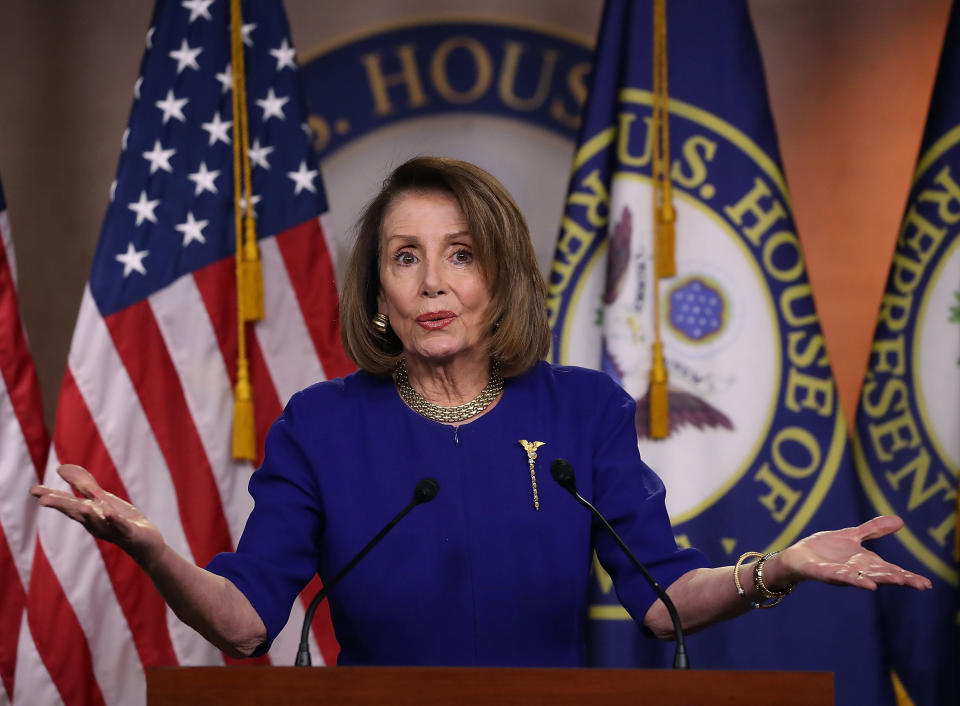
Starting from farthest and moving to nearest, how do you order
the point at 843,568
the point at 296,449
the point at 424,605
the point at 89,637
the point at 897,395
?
the point at 897,395 → the point at 89,637 → the point at 296,449 → the point at 424,605 → the point at 843,568

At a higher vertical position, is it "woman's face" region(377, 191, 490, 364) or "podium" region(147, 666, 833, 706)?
"woman's face" region(377, 191, 490, 364)

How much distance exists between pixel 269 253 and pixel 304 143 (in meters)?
0.33

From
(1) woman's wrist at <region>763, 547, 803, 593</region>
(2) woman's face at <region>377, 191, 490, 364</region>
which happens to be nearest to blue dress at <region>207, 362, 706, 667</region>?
(2) woman's face at <region>377, 191, 490, 364</region>

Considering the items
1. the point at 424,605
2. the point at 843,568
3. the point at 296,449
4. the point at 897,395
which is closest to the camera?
the point at 843,568

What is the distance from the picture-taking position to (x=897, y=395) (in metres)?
3.06

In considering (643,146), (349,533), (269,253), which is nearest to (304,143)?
(269,253)

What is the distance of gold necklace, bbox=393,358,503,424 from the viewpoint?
6.37ft

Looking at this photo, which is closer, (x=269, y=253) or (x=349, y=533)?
(x=349, y=533)

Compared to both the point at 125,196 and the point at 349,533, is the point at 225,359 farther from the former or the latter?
the point at 349,533

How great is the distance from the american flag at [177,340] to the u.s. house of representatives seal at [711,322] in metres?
0.76

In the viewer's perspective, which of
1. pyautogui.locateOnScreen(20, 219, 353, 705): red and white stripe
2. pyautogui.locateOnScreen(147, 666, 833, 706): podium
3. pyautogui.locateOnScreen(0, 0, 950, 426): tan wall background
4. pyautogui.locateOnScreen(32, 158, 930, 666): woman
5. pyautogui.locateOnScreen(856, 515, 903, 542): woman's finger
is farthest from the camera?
pyautogui.locateOnScreen(0, 0, 950, 426): tan wall background

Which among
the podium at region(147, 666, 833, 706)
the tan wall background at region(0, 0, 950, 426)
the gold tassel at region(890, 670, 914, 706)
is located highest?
the tan wall background at region(0, 0, 950, 426)

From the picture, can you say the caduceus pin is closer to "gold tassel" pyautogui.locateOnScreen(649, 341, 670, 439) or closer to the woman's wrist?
the woman's wrist

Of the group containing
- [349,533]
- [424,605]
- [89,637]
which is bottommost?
[89,637]
